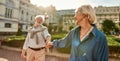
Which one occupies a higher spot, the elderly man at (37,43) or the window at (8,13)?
the elderly man at (37,43)

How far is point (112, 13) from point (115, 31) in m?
21.9

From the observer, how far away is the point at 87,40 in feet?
6.59

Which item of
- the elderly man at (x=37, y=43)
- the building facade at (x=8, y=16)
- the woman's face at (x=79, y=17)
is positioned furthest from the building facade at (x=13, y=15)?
the woman's face at (x=79, y=17)

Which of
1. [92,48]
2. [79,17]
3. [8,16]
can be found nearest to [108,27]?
[8,16]

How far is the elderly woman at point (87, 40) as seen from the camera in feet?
6.28

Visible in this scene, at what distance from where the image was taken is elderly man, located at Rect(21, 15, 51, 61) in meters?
3.76

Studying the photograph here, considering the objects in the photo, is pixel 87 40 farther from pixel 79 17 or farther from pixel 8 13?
pixel 8 13

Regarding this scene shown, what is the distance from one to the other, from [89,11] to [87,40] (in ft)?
1.05

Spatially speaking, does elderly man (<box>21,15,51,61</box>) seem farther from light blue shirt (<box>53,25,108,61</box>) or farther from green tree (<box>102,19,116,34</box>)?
green tree (<box>102,19,116,34</box>)

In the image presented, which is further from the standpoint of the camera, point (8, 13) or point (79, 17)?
point (8, 13)

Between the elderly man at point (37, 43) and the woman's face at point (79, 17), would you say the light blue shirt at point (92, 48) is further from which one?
the elderly man at point (37, 43)

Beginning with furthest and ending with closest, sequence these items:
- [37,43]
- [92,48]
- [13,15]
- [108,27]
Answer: [108,27] < [13,15] < [37,43] < [92,48]

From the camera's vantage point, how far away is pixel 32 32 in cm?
383

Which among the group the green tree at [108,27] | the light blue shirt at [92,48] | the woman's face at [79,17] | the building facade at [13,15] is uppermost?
the woman's face at [79,17]
